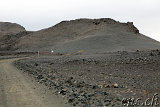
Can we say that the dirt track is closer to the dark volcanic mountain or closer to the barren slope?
the barren slope

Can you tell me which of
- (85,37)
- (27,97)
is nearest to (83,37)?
(85,37)

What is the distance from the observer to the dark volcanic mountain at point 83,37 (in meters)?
70.4

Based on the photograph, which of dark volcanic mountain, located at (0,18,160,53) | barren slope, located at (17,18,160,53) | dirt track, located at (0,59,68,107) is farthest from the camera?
dark volcanic mountain, located at (0,18,160,53)

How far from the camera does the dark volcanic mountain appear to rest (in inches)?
2771

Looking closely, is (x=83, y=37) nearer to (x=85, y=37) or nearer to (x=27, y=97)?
(x=85, y=37)

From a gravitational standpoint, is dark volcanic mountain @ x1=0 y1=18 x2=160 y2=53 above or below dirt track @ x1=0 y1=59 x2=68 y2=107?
above

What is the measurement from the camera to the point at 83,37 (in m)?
80.6

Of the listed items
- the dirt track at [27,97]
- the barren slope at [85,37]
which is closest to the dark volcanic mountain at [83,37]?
the barren slope at [85,37]

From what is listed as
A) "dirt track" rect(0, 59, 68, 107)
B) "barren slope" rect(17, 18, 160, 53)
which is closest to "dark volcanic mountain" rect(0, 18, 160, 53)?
"barren slope" rect(17, 18, 160, 53)

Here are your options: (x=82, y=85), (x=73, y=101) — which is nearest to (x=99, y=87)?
(x=82, y=85)

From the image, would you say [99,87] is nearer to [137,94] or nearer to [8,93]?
[137,94]

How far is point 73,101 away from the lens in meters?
9.91

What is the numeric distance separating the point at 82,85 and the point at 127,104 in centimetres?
433

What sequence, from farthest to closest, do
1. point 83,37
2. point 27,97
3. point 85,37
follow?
point 83,37
point 85,37
point 27,97
